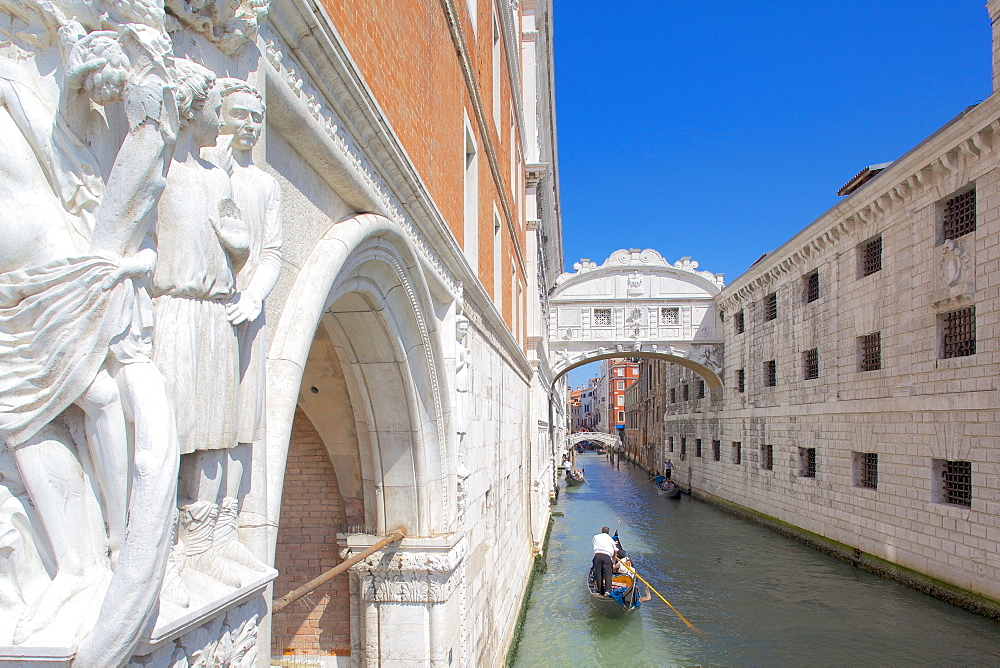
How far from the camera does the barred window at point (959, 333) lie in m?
10.4

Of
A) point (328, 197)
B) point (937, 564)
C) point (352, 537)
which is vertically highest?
point (328, 197)

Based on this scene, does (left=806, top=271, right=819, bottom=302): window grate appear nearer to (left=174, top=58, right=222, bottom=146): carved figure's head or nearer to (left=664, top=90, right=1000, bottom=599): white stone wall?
(left=664, top=90, right=1000, bottom=599): white stone wall

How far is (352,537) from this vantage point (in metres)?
4.87

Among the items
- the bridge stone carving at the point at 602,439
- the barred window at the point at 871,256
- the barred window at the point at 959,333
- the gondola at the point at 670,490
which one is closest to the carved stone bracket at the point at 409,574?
the barred window at the point at 959,333

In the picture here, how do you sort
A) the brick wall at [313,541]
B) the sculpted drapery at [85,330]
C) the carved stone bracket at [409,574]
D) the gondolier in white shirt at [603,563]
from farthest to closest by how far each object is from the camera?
the gondolier in white shirt at [603,563]
the brick wall at [313,541]
the carved stone bracket at [409,574]
the sculpted drapery at [85,330]

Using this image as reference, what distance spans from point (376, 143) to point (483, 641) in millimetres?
4929

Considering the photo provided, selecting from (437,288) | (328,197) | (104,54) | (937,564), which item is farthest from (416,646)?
(937,564)

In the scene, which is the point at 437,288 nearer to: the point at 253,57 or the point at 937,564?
the point at 253,57

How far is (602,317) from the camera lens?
24.1 meters

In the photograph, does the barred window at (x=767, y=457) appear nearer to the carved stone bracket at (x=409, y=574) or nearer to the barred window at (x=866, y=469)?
the barred window at (x=866, y=469)

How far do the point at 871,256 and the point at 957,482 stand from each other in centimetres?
490

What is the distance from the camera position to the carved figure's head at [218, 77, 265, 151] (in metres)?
1.88

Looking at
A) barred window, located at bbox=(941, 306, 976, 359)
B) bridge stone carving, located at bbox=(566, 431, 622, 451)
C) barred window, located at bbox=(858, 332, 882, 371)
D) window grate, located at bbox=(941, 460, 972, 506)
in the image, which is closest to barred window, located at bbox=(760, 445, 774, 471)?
barred window, located at bbox=(858, 332, 882, 371)

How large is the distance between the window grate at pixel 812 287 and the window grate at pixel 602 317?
8.34m
